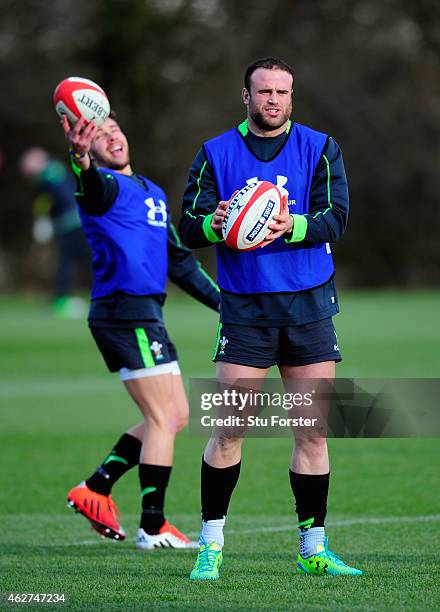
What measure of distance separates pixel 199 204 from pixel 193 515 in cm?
246

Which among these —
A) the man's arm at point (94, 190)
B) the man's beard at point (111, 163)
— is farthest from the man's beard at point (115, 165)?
the man's arm at point (94, 190)

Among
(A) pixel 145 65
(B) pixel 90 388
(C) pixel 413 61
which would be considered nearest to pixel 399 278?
(C) pixel 413 61

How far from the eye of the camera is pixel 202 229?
532cm

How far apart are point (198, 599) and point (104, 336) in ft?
6.56

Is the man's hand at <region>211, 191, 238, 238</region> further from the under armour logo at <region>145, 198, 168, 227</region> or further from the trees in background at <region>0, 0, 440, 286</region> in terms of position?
the trees in background at <region>0, 0, 440, 286</region>

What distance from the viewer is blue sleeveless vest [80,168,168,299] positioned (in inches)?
255

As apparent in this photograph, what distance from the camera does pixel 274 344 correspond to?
17.7ft

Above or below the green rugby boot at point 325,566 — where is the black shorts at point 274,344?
above

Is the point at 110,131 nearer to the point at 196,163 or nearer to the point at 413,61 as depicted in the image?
the point at 196,163

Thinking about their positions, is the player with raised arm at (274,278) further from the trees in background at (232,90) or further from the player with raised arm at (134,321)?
the trees in background at (232,90)

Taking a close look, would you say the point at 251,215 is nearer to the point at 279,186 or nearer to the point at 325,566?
the point at 279,186

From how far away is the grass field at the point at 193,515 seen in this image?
16.4 feet

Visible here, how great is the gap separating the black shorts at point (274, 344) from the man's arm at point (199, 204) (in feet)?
1.33

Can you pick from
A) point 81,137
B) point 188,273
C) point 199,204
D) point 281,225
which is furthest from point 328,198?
point 188,273
